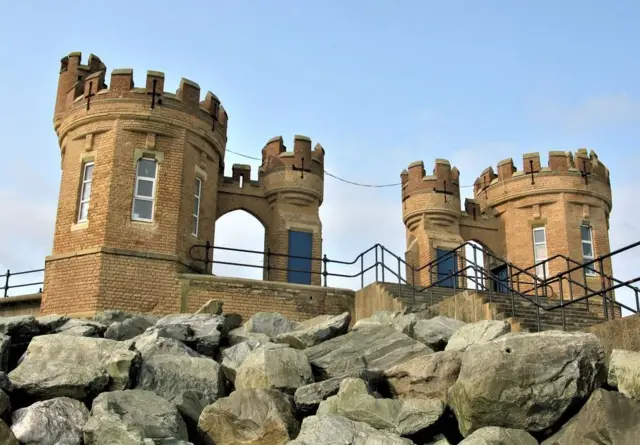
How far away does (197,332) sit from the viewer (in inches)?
490

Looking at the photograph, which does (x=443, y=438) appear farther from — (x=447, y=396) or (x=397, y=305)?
(x=397, y=305)

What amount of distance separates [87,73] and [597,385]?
56.9 ft

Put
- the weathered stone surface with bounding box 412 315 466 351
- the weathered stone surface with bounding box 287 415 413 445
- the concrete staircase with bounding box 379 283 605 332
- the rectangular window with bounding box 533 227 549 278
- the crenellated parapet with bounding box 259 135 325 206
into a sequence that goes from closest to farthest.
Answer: the weathered stone surface with bounding box 287 415 413 445, the weathered stone surface with bounding box 412 315 466 351, the concrete staircase with bounding box 379 283 605 332, the crenellated parapet with bounding box 259 135 325 206, the rectangular window with bounding box 533 227 549 278

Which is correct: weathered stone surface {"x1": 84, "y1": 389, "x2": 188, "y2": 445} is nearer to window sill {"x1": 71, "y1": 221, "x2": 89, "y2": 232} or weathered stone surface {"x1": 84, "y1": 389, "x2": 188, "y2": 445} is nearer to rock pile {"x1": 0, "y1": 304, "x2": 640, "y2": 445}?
rock pile {"x1": 0, "y1": 304, "x2": 640, "y2": 445}

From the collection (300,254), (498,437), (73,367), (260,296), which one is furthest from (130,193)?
(498,437)

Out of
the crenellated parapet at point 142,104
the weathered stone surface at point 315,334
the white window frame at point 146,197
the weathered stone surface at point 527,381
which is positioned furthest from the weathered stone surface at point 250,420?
the crenellated parapet at point 142,104

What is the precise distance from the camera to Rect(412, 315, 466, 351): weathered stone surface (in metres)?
12.1

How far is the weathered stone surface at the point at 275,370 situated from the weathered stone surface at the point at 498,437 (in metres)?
2.82

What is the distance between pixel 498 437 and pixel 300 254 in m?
14.0

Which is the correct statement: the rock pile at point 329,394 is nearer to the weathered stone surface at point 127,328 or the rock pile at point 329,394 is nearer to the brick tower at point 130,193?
the weathered stone surface at point 127,328

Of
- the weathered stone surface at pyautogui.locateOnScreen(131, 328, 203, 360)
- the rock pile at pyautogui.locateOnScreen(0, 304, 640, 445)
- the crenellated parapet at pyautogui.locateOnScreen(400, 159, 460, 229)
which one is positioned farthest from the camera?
the crenellated parapet at pyautogui.locateOnScreen(400, 159, 460, 229)

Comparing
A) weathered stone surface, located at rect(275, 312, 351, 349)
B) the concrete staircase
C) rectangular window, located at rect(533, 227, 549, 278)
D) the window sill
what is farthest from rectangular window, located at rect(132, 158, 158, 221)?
rectangular window, located at rect(533, 227, 549, 278)

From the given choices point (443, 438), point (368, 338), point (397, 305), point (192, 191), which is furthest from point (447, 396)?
point (192, 191)

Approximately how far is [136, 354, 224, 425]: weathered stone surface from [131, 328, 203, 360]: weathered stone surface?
0.83 feet
